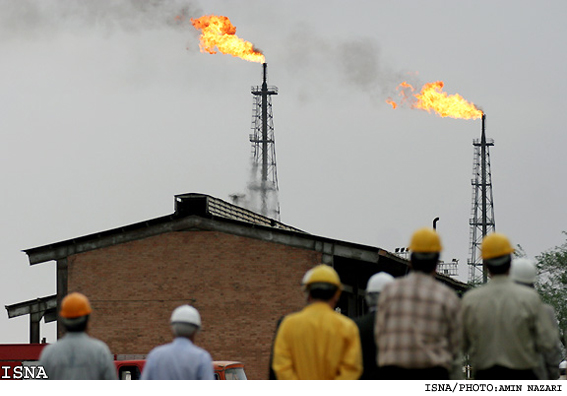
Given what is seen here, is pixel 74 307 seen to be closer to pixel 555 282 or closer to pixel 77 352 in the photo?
pixel 77 352

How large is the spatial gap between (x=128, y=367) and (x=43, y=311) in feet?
65.0

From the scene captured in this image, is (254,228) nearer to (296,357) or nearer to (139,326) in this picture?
(139,326)

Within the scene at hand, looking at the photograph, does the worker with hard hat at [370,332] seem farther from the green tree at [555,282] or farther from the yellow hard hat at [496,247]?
the green tree at [555,282]

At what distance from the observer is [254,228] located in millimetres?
39219

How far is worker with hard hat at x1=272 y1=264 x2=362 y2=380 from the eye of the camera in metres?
9.89

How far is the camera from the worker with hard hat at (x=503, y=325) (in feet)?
32.6

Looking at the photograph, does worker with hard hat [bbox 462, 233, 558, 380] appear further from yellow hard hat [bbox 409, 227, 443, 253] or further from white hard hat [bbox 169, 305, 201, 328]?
white hard hat [bbox 169, 305, 201, 328]

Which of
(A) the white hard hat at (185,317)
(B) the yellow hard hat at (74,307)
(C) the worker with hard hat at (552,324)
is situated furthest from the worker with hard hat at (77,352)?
(C) the worker with hard hat at (552,324)

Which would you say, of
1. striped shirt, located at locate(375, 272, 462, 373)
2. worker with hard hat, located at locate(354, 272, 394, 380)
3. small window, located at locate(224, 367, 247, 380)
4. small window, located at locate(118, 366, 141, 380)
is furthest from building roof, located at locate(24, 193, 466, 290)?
striped shirt, located at locate(375, 272, 462, 373)

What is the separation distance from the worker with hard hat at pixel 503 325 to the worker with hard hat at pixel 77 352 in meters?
3.06

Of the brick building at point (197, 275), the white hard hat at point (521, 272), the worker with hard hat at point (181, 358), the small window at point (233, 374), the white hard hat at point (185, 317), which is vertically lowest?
the small window at point (233, 374)

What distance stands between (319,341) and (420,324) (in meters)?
0.82

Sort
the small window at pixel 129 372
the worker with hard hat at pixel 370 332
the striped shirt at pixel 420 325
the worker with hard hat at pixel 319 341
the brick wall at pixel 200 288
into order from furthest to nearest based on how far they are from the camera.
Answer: the brick wall at pixel 200 288 → the small window at pixel 129 372 → the worker with hard hat at pixel 370 332 → the worker with hard hat at pixel 319 341 → the striped shirt at pixel 420 325

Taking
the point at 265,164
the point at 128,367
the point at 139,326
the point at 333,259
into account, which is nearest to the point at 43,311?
the point at 139,326
